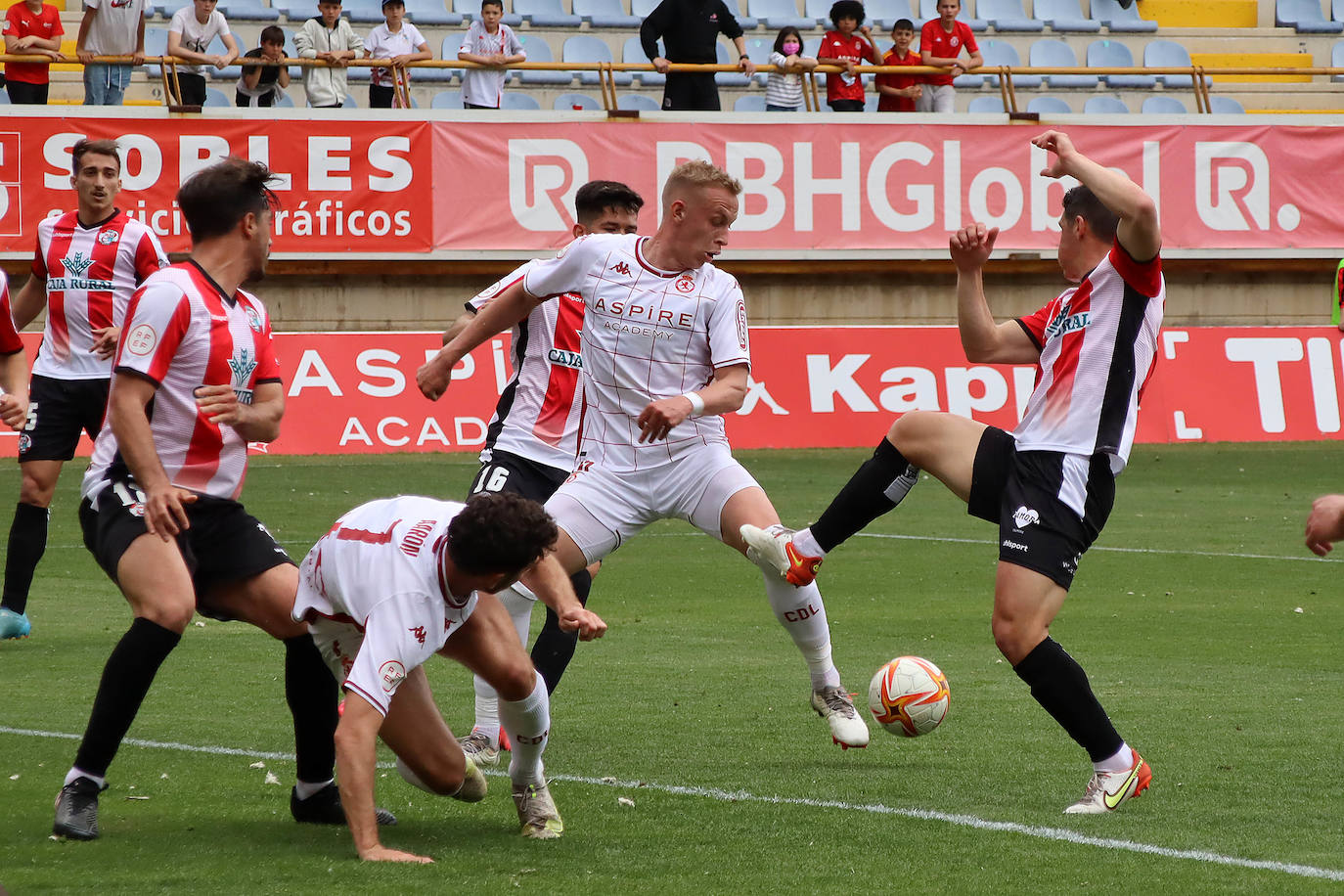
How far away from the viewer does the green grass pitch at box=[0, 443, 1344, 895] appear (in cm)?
480

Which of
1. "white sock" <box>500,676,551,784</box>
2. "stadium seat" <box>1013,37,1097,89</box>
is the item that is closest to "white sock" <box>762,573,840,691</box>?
"white sock" <box>500,676,551,784</box>

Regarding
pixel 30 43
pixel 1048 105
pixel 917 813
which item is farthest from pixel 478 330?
pixel 1048 105

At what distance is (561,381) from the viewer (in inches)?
287

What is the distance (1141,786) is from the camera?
5.52 m

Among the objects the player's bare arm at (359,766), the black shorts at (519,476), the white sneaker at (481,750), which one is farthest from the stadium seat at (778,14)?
the player's bare arm at (359,766)

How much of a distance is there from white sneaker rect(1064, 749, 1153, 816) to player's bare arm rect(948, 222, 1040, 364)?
148cm

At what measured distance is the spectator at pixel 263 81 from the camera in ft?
65.9

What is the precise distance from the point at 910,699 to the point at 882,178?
51.8ft

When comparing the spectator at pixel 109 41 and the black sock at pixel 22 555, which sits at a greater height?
the spectator at pixel 109 41

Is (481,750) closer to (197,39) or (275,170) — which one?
(275,170)

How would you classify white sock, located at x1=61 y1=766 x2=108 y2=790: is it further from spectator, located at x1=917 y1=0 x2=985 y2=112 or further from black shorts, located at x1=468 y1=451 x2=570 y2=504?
spectator, located at x1=917 y1=0 x2=985 y2=112

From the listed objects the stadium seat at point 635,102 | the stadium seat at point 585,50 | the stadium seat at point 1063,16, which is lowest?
the stadium seat at point 635,102

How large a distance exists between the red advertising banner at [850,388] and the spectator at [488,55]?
3.73 m

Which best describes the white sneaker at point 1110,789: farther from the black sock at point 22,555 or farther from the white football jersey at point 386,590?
the black sock at point 22,555
